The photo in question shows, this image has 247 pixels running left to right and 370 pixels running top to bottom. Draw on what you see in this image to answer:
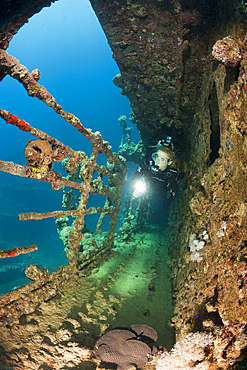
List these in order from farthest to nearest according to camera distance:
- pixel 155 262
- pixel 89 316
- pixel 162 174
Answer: pixel 155 262 < pixel 162 174 < pixel 89 316

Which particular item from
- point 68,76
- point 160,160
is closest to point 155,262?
point 160,160

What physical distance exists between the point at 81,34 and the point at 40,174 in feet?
464

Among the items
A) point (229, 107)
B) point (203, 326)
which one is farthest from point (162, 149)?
point (203, 326)

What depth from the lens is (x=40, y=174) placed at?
7.93 ft

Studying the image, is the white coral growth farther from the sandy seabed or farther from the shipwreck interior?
the sandy seabed

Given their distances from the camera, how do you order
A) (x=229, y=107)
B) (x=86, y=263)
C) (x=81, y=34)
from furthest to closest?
(x=81, y=34)
(x=86, y=263)
(x=229, y=107)

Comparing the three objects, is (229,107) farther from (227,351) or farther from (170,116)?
(170,116)

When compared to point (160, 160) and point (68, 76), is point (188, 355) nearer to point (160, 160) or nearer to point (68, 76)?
point (160, 160)

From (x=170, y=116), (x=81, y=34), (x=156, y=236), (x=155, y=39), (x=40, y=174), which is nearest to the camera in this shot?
(x=40, y=174)

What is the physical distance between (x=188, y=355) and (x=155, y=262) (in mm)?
3410

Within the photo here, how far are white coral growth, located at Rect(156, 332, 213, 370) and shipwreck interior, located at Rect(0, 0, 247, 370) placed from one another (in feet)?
0.04

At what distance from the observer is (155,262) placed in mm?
5387

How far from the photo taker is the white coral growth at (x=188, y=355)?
6.16ft

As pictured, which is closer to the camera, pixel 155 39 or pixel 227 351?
pixel 227 351
